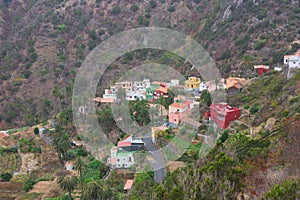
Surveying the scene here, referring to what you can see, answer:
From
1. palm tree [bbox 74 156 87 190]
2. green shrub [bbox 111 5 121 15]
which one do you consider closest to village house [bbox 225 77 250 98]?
palm tree [bbox 74 156 87 190]

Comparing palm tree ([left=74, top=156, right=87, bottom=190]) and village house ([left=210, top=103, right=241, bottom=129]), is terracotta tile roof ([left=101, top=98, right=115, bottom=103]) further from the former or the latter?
village house ([left=210, top=103, right=241, bottom=129])

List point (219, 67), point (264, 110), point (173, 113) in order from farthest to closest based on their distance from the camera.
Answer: point (219, 67) → point (173, 113) → point (264, 110)

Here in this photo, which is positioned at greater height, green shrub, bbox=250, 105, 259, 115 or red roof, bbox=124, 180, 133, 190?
green shrub, bbox=250, 105, 259, 115

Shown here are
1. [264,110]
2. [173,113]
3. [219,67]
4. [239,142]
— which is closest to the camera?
[239,142]

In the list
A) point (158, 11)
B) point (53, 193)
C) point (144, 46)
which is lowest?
point (53, 193)

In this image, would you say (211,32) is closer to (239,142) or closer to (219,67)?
(219,67)

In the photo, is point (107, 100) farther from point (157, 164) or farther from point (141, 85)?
point (157, 164)

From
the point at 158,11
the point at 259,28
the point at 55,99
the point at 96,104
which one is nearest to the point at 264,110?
the point at 96,104
